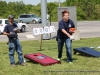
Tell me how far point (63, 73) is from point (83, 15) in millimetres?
53311

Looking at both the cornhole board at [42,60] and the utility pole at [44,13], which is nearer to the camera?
the cornhole board at [42,60]

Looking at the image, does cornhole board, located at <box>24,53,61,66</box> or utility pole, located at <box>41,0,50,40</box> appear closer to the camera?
cornhole board, located at <box>24,53,61,66</box>

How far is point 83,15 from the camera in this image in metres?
60.3

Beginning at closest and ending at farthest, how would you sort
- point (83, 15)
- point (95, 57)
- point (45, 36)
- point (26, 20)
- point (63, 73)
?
point (63, 73)
point (95, 57)
point (45, 36)
point (26, 20)
point (83, 15)

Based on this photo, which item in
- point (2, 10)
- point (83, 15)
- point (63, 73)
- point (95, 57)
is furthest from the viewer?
point (2, 10)

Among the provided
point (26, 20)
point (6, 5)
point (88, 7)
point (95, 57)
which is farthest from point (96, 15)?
point (95, 57)

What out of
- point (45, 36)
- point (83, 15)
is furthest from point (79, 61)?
point (83, 15)

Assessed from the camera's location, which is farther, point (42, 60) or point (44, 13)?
point (44, 13)

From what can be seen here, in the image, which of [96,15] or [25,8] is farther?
[25,8]

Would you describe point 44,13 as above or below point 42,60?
above

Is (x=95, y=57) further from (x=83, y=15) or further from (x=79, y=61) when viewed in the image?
(x=83, y=15)

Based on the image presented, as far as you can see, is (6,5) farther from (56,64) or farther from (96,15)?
(56,64)

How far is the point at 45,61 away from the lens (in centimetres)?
915

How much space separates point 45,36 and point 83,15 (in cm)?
4094
